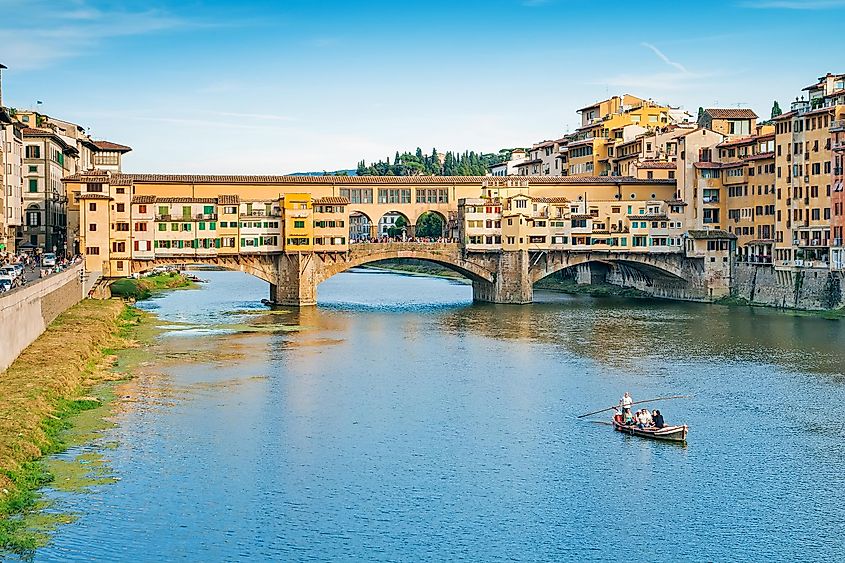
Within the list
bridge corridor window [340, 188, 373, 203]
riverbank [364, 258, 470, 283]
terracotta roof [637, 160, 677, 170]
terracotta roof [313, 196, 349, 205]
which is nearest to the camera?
terracotta roof [313, 196, 349, 205]

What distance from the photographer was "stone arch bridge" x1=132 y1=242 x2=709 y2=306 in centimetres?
6856

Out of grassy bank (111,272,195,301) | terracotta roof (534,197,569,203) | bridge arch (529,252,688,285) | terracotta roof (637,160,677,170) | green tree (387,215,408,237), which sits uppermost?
terracotta roof (637,160,677,170)

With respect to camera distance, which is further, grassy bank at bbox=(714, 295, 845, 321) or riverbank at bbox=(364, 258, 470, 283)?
riverbank at bbox=(364, 258, 470, 283)

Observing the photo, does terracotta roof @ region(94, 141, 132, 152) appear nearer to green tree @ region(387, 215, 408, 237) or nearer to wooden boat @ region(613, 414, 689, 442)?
green tree @ region(387, 215, 408, 237)

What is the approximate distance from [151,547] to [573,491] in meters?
9.72

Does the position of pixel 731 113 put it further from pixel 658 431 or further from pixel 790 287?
pixel 658 431

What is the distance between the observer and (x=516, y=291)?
71.6 metres

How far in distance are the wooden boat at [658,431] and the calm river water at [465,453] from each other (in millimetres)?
404

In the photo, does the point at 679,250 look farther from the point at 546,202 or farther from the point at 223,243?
the point at 223,243

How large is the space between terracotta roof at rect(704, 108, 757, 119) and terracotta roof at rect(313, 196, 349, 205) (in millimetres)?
26976

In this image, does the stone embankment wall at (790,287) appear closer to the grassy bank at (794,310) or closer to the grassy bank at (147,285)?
the grassy bank at (794,310)

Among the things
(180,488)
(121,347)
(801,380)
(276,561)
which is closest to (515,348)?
(801,380)

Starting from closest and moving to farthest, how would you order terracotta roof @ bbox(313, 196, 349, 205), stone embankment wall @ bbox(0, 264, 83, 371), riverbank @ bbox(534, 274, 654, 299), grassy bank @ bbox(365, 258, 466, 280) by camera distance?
stone embankment wall @ bbox(0, 264, 83, 371), terracotta roof @ bbox(313, 196, 349, 205), riverbank @ bbox(534, 274, 654, 299), grassy bank @ bbox(365, 258, 466, 280)

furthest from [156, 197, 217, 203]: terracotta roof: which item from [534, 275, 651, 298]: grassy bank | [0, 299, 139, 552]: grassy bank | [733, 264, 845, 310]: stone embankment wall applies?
[733, 264, 845, 310]: stone embankment wall
